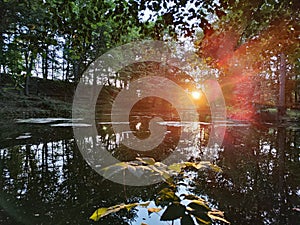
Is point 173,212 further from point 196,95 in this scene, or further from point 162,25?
point 196,95

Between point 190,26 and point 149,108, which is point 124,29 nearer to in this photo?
point 190,26

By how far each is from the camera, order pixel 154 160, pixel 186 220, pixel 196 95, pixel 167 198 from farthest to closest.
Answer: pixel 196 95
pixel 154 160
pixel 167 198
pixel 186 220

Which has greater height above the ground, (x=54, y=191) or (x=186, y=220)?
(x=186, y=220)

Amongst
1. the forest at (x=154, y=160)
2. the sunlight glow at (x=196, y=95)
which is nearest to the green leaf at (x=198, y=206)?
the forest at (x=154, y=160)

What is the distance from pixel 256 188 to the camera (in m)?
3.38

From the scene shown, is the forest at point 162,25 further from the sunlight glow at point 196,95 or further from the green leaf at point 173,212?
the sunlight glow at point 196,95

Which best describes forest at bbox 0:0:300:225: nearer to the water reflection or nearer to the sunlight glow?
the water reflection

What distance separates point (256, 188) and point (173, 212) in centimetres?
303

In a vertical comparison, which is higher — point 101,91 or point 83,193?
point 101,91

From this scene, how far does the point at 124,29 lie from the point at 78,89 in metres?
30.5

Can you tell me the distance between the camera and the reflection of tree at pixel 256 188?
8.46ft

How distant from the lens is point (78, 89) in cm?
3159

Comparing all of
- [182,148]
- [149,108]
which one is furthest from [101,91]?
[182,148]

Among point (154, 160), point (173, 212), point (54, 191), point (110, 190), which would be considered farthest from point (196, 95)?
point (173, 212)
